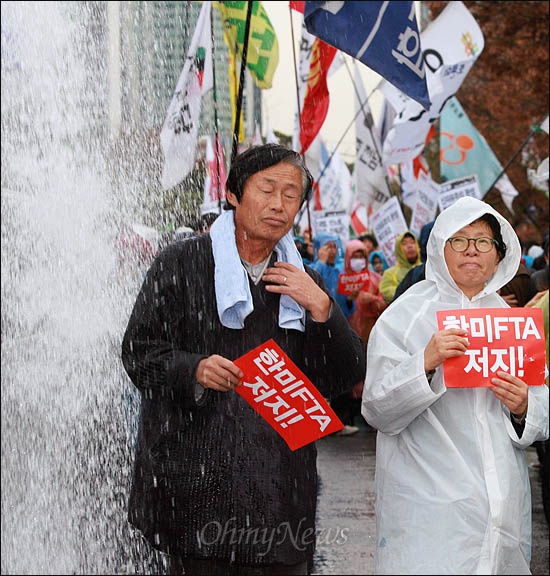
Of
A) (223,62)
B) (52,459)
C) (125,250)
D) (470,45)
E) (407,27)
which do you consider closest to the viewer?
(52,459)

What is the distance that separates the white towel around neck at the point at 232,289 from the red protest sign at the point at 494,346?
0.47 metres

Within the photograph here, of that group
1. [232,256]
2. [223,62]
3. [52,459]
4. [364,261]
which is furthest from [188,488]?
[223,62]

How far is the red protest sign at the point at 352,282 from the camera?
1116 centimetres

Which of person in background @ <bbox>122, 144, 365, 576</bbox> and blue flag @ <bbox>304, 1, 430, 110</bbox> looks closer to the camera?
person in background @ <bbox>122, 144, 365, 576</bbox>

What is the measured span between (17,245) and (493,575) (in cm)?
401

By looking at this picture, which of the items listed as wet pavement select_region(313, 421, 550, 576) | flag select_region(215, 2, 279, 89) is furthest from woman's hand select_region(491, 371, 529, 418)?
flag select_region(215, 2, 279, 89)

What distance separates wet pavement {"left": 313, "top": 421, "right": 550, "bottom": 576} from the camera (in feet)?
20.4

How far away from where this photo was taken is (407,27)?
7363 mm

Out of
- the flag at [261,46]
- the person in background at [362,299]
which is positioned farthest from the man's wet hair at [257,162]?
the flag at [261,46]

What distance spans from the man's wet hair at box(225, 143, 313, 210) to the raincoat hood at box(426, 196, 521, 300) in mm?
488

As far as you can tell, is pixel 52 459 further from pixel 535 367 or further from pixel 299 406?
pixel 535 367

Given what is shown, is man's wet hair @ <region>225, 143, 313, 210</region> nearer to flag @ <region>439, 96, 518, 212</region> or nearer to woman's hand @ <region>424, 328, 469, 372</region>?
woman's hand @ <region>424, 328, 469, 372</region>

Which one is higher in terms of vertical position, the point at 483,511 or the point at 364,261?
the point at 483,511

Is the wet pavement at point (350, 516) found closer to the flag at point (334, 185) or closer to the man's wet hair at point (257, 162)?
the man's wet hair at point (257, 162)
